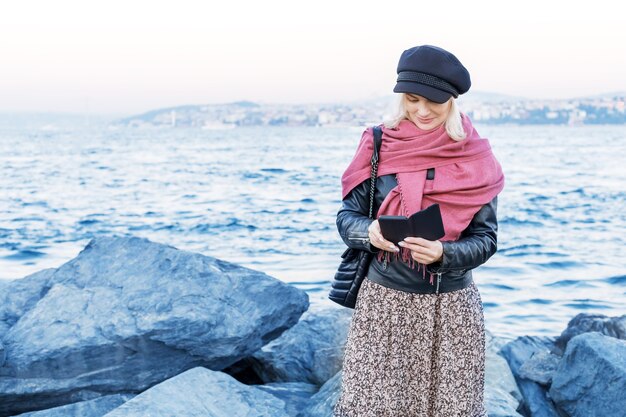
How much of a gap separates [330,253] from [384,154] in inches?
409

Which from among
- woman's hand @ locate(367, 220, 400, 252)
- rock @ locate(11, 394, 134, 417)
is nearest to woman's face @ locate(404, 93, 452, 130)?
woman's hand @ locate(367, 220, 400, 252)

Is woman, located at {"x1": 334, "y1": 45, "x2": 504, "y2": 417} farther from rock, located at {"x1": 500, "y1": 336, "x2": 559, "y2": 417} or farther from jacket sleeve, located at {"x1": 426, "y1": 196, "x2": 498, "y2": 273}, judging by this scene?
rock, located at {"x1": 500, "y1": 336, "x2": 559, "y2": 417}

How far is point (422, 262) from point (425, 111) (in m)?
0.58

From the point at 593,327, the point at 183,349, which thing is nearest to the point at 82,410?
the point at 183,349

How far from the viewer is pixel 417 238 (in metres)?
2.67

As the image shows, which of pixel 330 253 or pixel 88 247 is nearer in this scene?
pixel 88 247

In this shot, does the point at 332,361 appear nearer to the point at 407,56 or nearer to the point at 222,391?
the point at 222,391

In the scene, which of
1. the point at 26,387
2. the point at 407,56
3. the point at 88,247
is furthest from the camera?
the point at 88,247

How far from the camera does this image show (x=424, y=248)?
269 centimetres

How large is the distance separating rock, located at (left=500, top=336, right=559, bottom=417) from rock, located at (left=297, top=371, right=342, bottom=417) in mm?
1517

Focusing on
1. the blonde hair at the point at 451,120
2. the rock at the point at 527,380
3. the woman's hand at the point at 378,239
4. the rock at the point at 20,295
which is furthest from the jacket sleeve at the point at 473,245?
the rock at the point at 20,295

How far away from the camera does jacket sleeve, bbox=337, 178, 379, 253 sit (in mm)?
2844

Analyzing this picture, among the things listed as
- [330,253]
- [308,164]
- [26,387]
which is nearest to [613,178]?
[308,164]

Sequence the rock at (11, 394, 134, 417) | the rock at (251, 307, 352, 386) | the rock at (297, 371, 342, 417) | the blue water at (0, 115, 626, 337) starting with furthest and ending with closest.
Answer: the blue water at (0, 115, 626, 337) < the rock at (251, 307, 352, 386) < the rock at (11, 394, 134, 417) < the rock at (297, 371, 342, 417)
